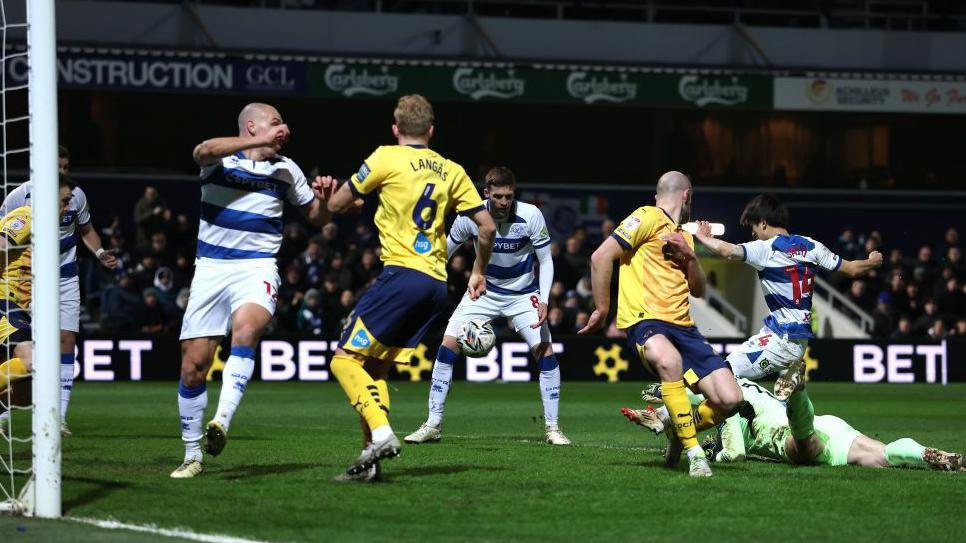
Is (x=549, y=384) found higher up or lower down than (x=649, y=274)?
lower down

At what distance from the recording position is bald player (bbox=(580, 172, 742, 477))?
8.77m

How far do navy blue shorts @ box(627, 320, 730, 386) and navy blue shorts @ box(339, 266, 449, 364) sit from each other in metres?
1.43

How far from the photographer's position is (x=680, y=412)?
873 centimetres

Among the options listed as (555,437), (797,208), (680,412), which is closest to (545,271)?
(555,437)

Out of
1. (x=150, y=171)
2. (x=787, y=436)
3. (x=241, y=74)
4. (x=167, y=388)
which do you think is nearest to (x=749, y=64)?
(x=241, y=74)

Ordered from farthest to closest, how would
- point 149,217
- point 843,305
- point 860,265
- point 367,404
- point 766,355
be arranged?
point 843,305 < point 149,217 < point 860,265 < point 766,355 < point 367,404

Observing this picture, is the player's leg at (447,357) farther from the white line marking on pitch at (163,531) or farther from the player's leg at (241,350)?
the white line marking on pitch at (163,531)

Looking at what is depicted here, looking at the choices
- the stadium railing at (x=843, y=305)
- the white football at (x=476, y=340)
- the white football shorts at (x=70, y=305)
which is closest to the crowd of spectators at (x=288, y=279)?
the stadium railing at (x=843, y=305)

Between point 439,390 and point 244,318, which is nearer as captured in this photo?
point 244,318

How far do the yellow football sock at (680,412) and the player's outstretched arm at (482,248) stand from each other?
1.35 meters

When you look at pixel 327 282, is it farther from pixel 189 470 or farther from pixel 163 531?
pixel 163 531

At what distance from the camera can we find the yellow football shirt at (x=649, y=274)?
29.2ft

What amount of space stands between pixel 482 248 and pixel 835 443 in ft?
9.91

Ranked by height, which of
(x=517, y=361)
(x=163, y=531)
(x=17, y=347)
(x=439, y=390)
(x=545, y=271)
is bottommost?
(x=517, y=361)
